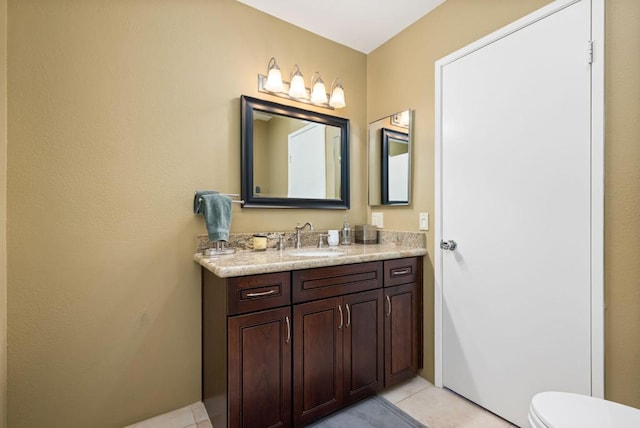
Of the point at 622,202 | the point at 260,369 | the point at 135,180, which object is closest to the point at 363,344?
the point at 260,369

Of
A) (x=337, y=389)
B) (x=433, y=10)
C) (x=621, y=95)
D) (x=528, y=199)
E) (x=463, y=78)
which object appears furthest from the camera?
(x=433, y=10)

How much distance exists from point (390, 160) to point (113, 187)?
1.82 m

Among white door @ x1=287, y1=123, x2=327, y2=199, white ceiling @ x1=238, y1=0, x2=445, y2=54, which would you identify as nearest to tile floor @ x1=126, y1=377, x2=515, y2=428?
white door @ x1=287, y1=123, x2=327, y2=199

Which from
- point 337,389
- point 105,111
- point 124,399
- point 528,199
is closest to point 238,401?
point 337,389

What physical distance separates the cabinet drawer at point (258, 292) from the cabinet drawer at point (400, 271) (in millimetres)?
687

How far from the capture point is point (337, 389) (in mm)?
1644

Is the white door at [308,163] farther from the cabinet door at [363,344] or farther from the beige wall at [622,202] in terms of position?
the beige wall at [622,202]

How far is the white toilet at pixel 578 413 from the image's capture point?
97 cm

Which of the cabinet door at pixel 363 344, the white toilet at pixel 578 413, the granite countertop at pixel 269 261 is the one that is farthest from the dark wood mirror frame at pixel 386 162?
the white toilet at pixel 578 413

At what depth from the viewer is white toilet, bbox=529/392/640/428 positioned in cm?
97

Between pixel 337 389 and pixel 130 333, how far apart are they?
1.17 meters

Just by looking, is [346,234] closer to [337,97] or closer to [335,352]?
[335,352]

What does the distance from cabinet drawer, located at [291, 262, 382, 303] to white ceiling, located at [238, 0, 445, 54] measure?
1694 mm

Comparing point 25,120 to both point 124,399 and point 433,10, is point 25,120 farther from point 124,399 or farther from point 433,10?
point 433,10
